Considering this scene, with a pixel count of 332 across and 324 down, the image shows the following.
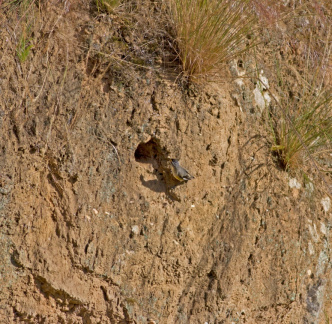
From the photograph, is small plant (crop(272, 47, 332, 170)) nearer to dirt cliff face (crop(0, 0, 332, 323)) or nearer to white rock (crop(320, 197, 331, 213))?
dirt cliff face (crop(0, 0, 332, 323))

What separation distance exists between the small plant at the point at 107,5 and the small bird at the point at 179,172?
1.13 metres

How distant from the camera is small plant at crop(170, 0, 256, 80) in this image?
3.35m

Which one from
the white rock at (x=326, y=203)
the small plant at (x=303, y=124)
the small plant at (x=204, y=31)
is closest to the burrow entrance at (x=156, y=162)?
the small plant at (x=204, y=31)

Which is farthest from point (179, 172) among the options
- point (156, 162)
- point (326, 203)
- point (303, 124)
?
point (326, 203)

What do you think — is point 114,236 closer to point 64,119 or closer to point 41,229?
point 41,229

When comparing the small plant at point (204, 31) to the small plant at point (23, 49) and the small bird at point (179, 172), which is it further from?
the small plant at point (23, 49)

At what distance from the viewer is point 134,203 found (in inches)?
125

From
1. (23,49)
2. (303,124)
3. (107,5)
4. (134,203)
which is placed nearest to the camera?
(23,49)

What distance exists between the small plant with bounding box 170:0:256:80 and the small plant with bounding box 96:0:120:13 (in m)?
0.41

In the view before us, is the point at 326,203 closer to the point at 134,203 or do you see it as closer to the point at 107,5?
the point at 134,203

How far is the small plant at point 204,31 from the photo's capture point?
132 inches

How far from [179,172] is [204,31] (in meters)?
0.98

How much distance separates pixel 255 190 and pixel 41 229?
153cm

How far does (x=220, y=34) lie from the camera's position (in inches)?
134
